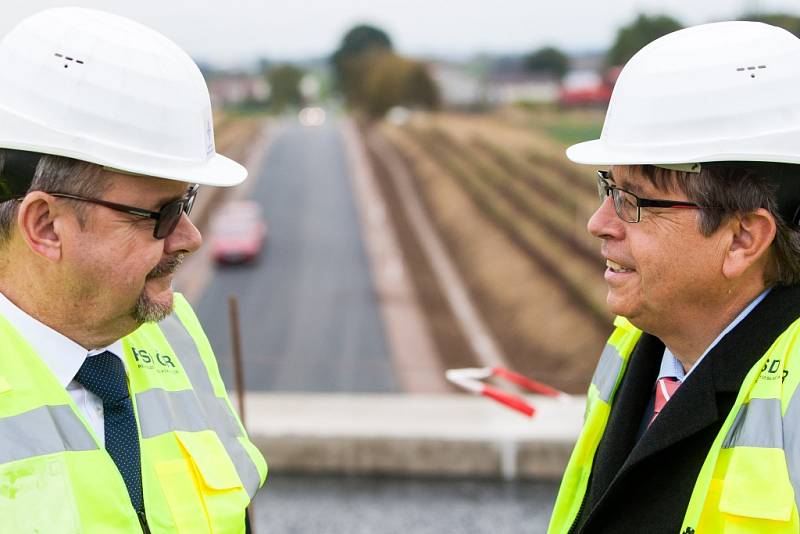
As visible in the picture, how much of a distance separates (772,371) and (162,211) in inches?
59.2

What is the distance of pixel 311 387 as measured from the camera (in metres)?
19.1

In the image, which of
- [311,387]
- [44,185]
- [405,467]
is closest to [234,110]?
[311,387]

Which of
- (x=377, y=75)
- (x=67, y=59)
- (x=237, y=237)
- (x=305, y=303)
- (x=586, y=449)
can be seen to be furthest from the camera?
(x=377, y=75)

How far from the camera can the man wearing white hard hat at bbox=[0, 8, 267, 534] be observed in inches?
79.7

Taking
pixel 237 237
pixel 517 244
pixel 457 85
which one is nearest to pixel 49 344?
pixel 517 244

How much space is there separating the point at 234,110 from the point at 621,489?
7134 cm

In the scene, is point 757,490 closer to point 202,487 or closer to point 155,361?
point 202,487

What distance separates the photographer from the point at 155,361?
8.30ft

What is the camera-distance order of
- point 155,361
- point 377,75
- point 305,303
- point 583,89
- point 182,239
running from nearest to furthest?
point 182,239 < point 155,361 < point 305,303 < point 583,89 < point 377,75

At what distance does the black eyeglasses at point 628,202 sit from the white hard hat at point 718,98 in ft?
0.35

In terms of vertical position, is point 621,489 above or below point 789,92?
below

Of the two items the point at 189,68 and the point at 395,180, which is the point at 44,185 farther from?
the point at 395,180

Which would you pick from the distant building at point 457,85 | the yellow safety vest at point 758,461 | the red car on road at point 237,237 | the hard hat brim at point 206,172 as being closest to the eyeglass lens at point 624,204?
the yellow safety vest at point 758,461

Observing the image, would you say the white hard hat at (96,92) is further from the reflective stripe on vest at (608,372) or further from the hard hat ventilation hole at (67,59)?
the reflective stripe on vest at (608,372)
